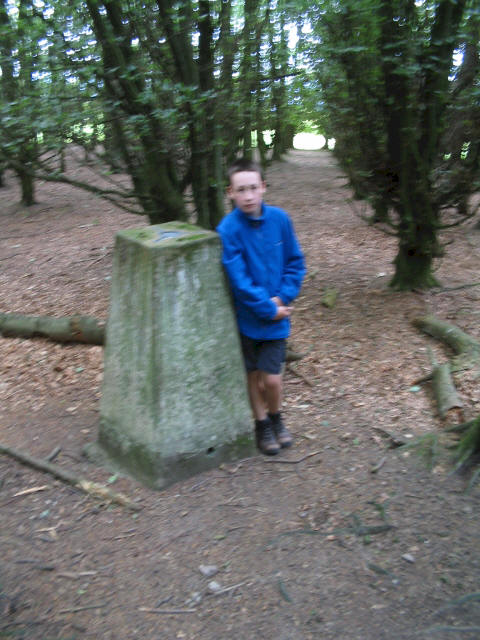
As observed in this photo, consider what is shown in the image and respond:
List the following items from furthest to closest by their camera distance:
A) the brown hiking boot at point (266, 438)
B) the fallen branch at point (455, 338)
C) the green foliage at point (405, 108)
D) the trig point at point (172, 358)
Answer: the green foliage at point (405, 108), the fallen branch at point (455, 338), the brown hiking boot at point (266, 438), the trig point at point (172, 358)

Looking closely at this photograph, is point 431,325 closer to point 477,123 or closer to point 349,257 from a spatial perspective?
point 477,123

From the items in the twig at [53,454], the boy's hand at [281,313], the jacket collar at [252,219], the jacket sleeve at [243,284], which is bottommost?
the twig at [53,454]

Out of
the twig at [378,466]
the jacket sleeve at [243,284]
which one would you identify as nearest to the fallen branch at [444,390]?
the twig at [378,466]

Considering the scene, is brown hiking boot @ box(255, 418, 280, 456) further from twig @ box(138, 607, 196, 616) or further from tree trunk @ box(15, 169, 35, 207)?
tree trunk @ box(15, 169, 35, 207)

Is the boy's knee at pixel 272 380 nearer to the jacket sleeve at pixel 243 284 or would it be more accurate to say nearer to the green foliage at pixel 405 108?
the jacket sleeve at pixel 243 284

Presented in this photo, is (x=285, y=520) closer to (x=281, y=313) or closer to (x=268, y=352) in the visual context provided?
(x=268, y=352)

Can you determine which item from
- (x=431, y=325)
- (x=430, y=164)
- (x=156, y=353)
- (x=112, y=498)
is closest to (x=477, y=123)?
(x=430, y=164)

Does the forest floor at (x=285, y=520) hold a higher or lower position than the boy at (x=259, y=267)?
lower

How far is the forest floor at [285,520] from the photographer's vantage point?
2.62 meters

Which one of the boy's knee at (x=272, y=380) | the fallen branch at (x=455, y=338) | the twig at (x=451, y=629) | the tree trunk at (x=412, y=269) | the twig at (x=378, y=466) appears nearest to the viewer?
the twig at (x=451, y=629)

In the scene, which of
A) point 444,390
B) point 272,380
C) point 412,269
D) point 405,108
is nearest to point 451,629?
point 272,380

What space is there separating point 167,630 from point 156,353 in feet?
4.41

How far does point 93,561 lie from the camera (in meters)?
3.04

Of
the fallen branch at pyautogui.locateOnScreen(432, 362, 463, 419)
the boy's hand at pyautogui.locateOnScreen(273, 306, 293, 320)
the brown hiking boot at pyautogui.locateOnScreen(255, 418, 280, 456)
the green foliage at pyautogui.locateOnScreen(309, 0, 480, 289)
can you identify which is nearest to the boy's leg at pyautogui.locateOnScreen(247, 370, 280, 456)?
the brown hiking boot at pyautogui.locateOnScreen(255, 418, 280, 456)
